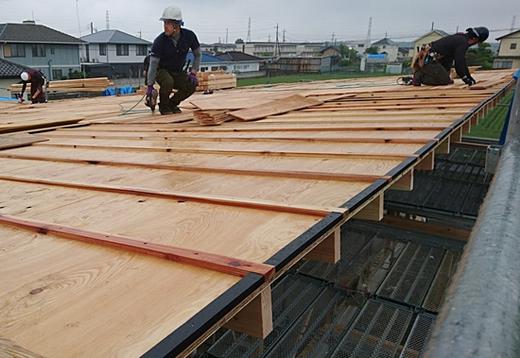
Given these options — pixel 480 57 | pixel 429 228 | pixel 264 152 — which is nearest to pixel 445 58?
pixel 429 228

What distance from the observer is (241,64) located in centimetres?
4706

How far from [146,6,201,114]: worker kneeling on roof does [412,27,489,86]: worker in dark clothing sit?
4.54 metres

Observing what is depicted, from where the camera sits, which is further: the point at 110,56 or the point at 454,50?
the point at 110,56

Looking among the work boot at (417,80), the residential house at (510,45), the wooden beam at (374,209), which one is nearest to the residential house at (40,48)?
the work boot at (417,80)

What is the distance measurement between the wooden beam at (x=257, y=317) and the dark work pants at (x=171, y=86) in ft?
17.1

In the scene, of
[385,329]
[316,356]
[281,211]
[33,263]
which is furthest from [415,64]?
[33,263]

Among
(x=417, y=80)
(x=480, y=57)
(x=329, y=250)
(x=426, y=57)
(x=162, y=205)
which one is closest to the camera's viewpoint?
(x=329, y=250)

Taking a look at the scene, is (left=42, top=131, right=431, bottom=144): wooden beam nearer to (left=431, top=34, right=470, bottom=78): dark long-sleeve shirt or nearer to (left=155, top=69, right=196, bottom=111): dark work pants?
(left=155, top=69, right=196, bottom=111): dark work pants

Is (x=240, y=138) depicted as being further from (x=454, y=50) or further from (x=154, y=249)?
(x=454, y=50)

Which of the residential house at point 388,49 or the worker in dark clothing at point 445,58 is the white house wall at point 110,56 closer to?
the worker in dark clothing at point 445,58

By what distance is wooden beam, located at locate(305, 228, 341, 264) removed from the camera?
1.83m

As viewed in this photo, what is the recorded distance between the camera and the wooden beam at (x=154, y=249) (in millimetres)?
1414

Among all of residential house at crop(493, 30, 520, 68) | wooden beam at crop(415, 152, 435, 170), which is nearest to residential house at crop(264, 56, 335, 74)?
residential house at crop(493, 30, 520, 68)

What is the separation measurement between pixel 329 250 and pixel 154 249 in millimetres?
737
